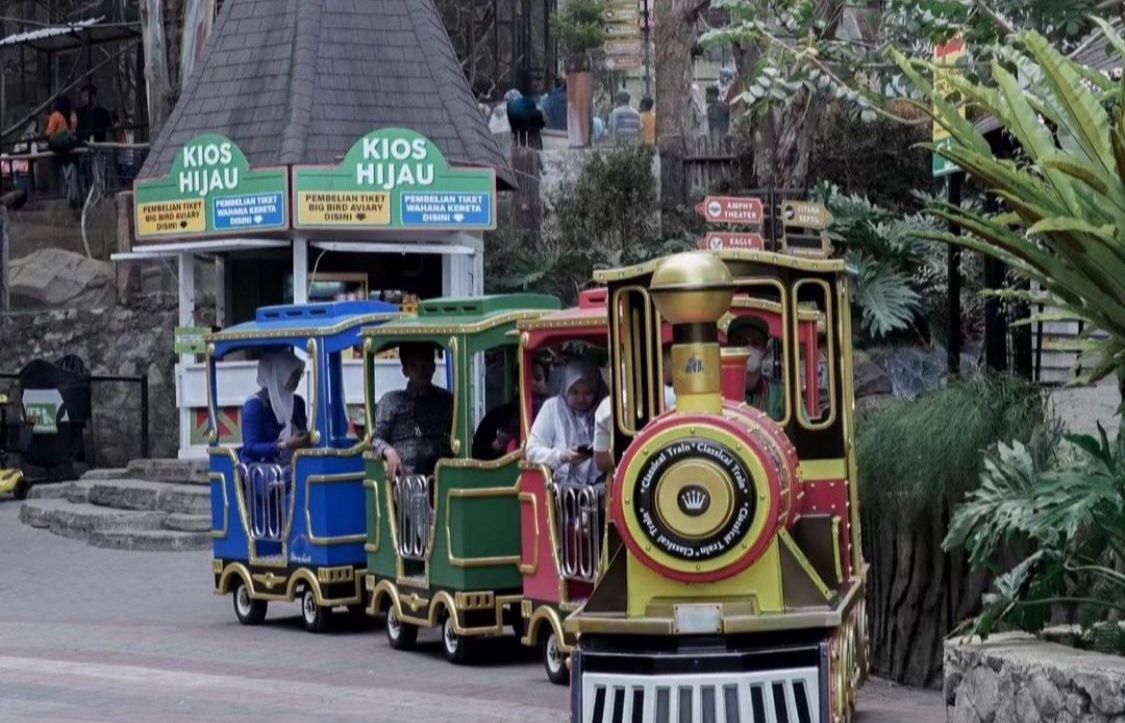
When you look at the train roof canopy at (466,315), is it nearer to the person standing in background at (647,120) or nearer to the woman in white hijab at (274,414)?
the woman in white hijab at (274,414)

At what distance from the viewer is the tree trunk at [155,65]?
28.3 meters

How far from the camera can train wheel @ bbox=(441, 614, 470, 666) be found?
1283cm

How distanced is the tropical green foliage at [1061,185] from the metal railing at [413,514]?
17.4ft

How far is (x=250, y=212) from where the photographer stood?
20828 mm

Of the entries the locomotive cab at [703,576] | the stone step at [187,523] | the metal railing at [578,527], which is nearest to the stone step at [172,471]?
the stone step at [187,523]

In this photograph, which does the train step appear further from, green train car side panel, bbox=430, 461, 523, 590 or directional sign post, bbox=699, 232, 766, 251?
green train car side panel, bbox=430, 461, 523, 590

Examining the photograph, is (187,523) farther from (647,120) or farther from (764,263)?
(647,120)

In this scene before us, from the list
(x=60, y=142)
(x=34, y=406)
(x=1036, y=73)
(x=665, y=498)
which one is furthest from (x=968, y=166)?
(x=60, y=142)

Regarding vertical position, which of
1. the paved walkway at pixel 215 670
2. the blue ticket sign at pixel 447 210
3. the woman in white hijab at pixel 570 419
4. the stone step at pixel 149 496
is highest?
the blue ticket sign at pixel 447 210

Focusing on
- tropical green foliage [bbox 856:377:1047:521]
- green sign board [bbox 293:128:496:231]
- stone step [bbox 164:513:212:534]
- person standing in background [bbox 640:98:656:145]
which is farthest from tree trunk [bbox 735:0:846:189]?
tropical green foliage [bbox 856:377:1047:521]

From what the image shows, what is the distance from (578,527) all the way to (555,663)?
0.90m

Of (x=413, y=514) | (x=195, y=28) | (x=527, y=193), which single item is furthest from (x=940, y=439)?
(x=195, y=28)

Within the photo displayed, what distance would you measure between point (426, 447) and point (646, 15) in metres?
26.4

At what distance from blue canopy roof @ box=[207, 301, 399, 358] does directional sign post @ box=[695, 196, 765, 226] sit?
2452 millimetres
